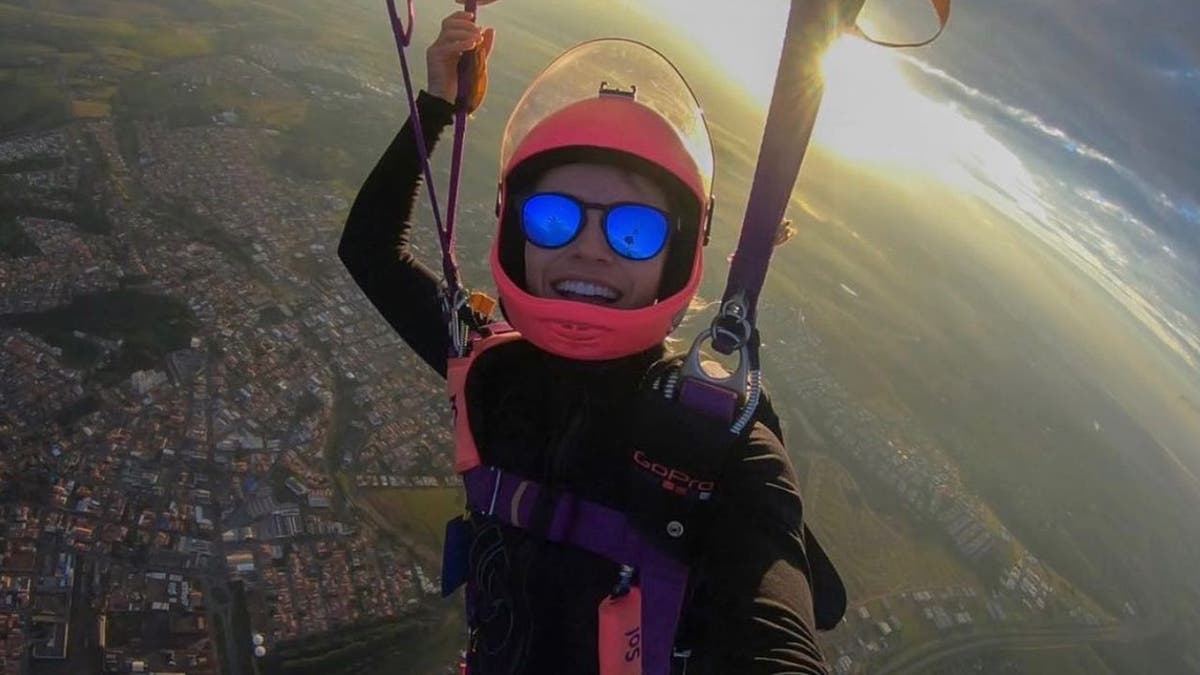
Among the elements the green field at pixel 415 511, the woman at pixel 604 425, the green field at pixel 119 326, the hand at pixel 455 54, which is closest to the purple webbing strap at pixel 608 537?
the woman at pixel 604 425

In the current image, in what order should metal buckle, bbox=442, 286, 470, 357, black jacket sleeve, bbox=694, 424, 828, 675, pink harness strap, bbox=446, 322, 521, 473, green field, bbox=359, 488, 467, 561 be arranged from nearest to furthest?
black jacket sleeve, bbox=694, 424, 828, 675, pink harness strap, bbox=446, 322, 521, 473, metal buckle, bbox=442, 286, 470, 357, green field, bbox=359, 488, 467, 561

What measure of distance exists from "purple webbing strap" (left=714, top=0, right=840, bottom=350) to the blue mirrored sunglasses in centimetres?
19

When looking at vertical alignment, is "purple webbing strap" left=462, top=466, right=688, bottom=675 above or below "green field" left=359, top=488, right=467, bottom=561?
above

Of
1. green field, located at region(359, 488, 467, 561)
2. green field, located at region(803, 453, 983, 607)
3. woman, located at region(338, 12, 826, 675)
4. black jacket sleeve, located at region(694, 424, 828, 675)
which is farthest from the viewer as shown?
green field, located at region(803, 453, 983, 607)

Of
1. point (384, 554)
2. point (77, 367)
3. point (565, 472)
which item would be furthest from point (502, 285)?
point (77, 367)

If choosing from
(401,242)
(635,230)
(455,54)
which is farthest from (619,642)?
(455,54)

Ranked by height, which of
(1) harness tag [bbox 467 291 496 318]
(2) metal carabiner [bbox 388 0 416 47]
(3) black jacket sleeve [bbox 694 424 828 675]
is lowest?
(1) harness tag [bbox 467 291 496 318]

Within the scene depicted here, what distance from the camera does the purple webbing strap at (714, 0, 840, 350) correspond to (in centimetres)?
143

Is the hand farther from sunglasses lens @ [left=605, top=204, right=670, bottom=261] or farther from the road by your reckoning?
the road

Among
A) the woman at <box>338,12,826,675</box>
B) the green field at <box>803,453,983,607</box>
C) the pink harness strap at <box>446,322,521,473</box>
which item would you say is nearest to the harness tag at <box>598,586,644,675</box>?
the woman at <box>338,12,826,675</box>

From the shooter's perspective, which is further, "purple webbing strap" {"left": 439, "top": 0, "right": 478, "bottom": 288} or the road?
the road

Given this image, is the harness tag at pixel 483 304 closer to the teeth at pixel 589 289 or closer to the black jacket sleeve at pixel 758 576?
the teeth at pixel 589 289

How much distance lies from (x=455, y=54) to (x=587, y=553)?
1.33 m

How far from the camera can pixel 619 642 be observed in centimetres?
141
